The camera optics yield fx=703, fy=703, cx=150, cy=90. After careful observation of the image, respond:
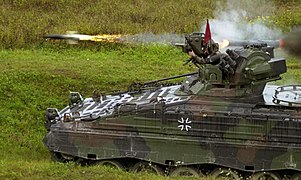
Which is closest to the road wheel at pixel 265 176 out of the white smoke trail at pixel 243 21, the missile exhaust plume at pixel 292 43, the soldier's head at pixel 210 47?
the soldier's head at pixel 210 47

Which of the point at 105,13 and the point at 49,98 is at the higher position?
the point at 105,13

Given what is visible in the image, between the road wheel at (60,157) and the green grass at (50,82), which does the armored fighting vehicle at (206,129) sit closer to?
the road wheel at (60,157)

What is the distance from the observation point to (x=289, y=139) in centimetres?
1460

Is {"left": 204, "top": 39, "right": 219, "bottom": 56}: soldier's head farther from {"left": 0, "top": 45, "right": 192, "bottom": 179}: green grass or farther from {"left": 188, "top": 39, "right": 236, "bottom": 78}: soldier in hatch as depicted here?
{"left": 0, "top": 45, "right": 192, "bottom": 179}: green grass

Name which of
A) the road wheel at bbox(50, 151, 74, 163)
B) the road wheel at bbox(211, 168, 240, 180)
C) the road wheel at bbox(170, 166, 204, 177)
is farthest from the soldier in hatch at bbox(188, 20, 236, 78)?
the road wheel at bbox(50, 151, 74, 163)

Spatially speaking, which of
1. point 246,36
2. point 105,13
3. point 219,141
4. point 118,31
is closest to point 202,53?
point 219,141

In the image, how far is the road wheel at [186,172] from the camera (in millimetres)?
15164

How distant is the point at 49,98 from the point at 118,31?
24.3ft

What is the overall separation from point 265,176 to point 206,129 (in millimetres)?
1617

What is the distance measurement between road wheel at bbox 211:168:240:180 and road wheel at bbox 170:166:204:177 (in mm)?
322

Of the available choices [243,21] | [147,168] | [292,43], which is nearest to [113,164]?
[147,168]

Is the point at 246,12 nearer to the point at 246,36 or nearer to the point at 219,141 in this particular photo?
the point at 246,36

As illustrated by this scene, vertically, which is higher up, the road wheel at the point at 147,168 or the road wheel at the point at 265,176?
the road wheel at the point at 147,168

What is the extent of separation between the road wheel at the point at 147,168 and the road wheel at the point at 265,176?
6.68 feet
